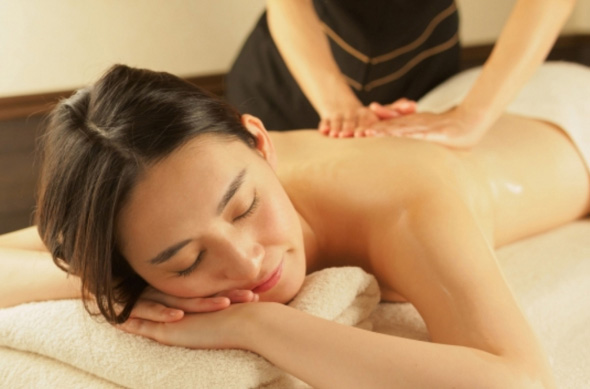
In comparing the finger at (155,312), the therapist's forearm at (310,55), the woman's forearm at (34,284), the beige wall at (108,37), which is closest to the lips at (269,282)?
the finger at (155,312)

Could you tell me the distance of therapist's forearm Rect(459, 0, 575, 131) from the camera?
4.57 feet

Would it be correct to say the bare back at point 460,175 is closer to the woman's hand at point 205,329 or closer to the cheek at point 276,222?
the cheek at point 276,222

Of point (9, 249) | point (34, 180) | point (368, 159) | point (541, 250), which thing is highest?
point (368, 159)

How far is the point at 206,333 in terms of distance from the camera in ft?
3.08

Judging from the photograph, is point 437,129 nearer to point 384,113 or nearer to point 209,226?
point 384,113

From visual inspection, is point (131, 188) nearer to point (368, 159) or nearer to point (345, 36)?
point (368, 159)

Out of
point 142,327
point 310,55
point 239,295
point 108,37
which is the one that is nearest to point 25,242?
point 142,327

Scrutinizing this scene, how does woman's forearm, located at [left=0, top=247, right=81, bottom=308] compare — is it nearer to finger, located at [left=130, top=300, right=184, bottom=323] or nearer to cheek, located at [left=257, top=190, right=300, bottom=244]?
finger, located at [left=130, top=300, right=184, bottom=323]

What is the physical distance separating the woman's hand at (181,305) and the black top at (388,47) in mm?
1025

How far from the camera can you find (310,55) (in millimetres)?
1615

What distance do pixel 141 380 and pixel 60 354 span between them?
0.14 meters

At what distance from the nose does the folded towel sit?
0.11 m

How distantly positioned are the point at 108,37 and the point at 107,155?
1.24m

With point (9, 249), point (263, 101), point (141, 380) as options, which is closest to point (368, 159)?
point (141, 380)
